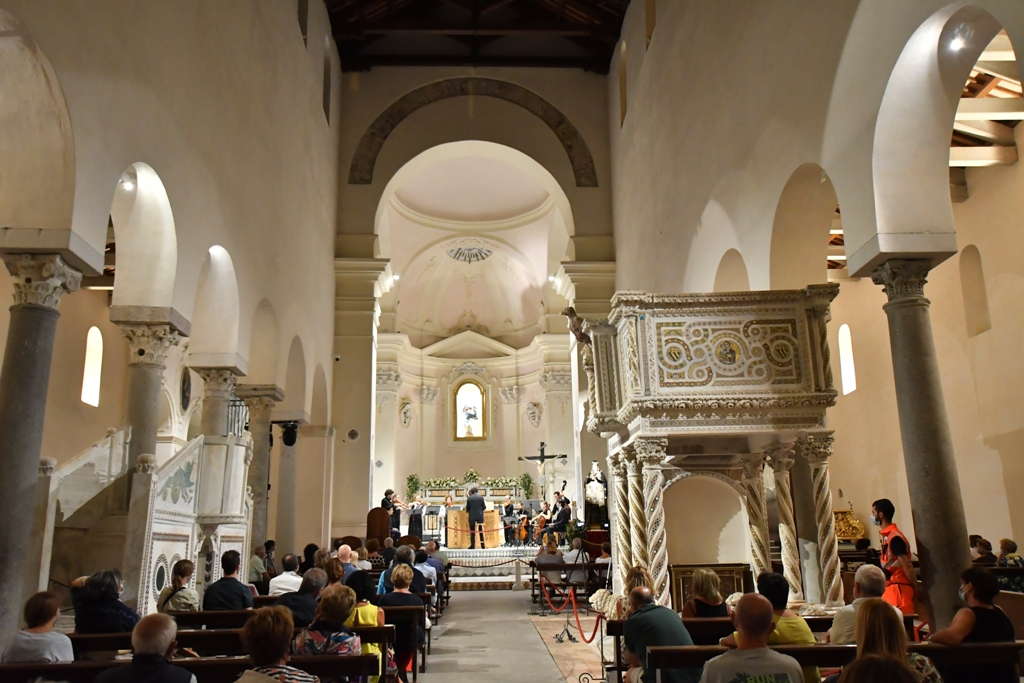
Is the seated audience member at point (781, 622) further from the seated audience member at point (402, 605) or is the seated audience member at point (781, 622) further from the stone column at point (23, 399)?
the stone column at point (23, 399)

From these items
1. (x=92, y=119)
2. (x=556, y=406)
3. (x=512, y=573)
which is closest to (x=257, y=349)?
(x=92, y=119)

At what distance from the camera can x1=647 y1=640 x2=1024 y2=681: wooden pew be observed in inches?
161

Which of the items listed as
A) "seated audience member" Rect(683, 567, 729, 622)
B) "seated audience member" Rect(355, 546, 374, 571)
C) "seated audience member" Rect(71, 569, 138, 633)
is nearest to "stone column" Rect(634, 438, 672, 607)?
"seated audience member" Rect(683, 567, 729, 622)

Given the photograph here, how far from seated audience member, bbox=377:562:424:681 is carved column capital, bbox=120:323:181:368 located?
3763 mm

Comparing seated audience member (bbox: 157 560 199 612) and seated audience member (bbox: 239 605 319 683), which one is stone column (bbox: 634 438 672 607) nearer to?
seated audience member (bbox: 157 560 199 612)

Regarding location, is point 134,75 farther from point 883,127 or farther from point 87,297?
point 87,297

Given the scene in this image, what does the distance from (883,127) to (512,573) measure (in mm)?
15002

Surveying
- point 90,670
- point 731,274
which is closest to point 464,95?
point 731,274

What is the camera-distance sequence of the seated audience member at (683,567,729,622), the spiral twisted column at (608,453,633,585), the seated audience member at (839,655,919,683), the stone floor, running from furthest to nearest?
the stone floor, the spiral twisted column at (608,453,633,585), the seated audience member at (683,567,729,622), the seated audience member at (839,655,919,683)

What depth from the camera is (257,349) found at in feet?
45.0

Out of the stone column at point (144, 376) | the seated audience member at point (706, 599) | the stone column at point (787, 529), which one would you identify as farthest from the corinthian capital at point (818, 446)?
the stone column at point (144, 376)

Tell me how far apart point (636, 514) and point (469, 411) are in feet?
78.8

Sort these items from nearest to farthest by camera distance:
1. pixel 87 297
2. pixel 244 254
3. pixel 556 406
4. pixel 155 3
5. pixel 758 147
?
pixel 155 3
pixel 758 147
pixel 244 254
pixel 87 297
pixel 556 406

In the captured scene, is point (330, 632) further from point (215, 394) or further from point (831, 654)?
point (215, 394)
